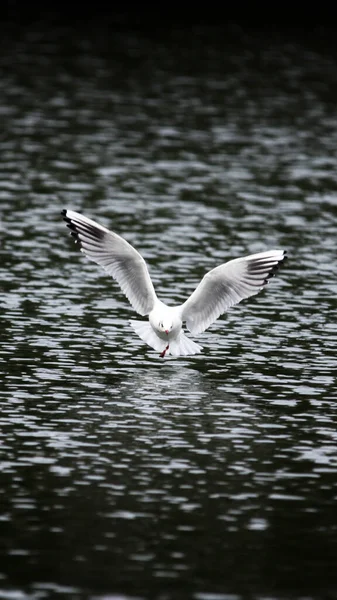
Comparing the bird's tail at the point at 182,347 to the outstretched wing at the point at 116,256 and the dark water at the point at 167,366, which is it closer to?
the dark water at the point at 167,366

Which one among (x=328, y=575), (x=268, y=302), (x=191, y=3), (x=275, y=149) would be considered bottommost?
(x=328, y=575)

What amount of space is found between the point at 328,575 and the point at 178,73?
46.6 meters

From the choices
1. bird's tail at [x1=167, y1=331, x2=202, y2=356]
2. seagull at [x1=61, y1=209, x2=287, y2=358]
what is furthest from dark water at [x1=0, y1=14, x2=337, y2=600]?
seagull at [x1=61, y1=209, x2=287, y2=358]

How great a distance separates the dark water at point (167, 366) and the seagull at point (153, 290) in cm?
62

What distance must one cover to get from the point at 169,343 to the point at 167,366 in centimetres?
88

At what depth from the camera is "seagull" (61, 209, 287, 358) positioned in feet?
72.7

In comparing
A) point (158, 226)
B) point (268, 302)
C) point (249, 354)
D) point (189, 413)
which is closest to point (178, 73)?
point (158, 226)

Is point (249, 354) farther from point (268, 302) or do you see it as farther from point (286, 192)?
point (286, 192)

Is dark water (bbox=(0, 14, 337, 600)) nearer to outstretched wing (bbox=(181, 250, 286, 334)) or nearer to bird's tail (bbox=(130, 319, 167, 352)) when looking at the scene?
bird's tail (bbox=(130, 319, 167, 352))

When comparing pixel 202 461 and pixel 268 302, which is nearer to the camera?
pixel 202 461

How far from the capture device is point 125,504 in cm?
1608

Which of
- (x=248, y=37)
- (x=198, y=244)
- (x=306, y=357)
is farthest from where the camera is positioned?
(x=248, y=37)

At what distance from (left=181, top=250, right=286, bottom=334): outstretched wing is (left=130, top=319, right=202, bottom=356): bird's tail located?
543 mm

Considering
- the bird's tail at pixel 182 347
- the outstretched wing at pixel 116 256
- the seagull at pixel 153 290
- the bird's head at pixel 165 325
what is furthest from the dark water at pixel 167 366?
the outstretched wing at pixel 116 256
